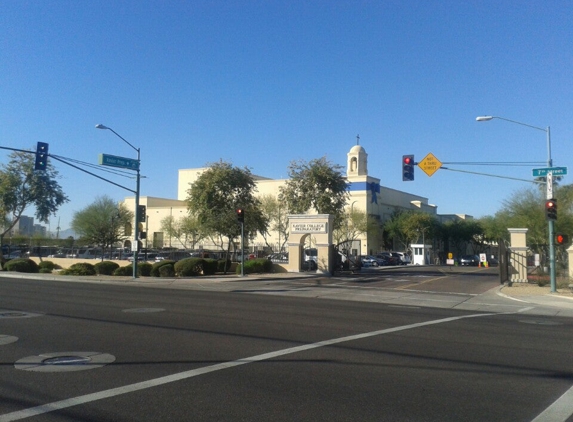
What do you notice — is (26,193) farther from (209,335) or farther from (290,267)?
(209,335)

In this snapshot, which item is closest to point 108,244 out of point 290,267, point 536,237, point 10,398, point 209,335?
point 290,267

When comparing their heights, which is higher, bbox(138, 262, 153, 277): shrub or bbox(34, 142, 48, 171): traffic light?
bbox(34, 142, 48, 171): traffic light

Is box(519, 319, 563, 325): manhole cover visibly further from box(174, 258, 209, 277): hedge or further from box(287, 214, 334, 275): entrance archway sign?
box(174, 258, 209, 277): hedge

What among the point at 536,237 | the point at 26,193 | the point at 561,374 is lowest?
the point at 561,374

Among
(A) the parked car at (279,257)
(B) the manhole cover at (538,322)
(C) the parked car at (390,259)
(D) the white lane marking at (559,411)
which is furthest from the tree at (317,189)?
(D) the white lane marking at (559,411)

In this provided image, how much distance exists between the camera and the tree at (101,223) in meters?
67.0

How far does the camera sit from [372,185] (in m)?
80.5

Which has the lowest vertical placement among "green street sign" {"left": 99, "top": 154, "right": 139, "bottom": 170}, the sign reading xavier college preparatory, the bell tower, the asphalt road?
the asphalt road

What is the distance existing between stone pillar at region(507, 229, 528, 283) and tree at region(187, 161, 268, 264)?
67.7 ft

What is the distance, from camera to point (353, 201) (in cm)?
8044

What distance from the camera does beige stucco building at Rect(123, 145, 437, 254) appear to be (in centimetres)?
8038

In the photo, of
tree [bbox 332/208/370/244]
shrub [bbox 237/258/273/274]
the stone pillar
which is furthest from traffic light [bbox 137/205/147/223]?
tree [bbox 332/208/370/244]

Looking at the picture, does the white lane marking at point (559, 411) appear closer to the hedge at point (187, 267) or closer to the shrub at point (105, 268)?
the hedge at point (187, 267)

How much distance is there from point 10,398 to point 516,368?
8.03 meters
